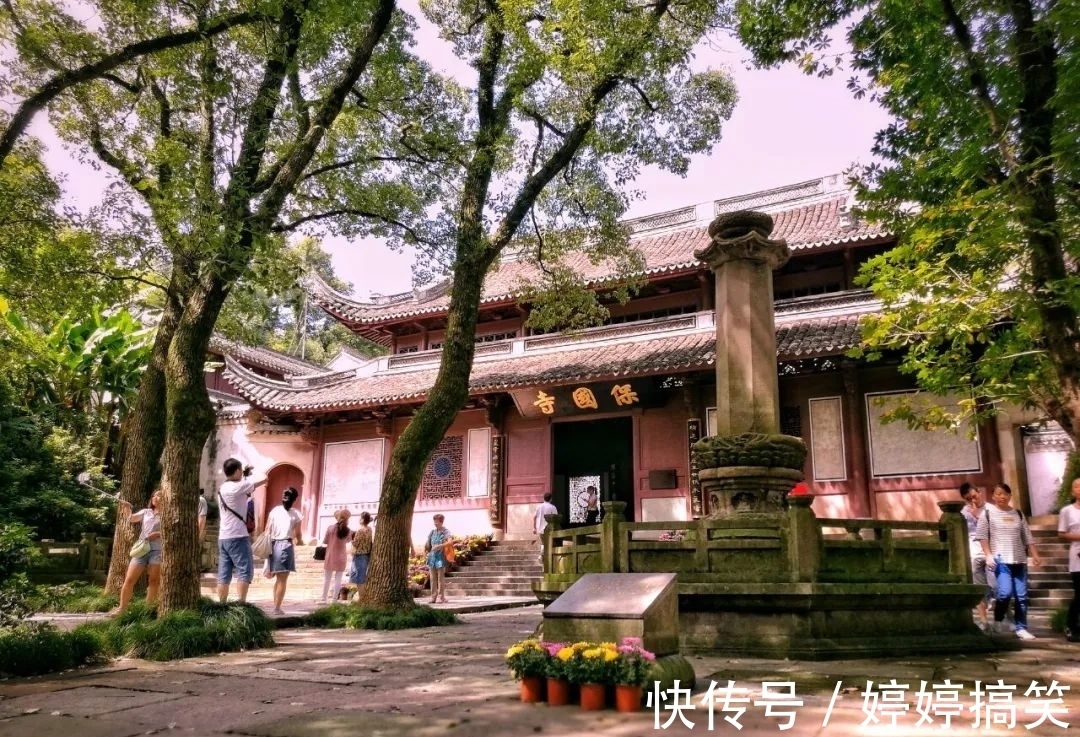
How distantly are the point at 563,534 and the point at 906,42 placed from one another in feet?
17.9

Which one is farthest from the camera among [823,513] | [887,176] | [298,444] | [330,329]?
[330,329]

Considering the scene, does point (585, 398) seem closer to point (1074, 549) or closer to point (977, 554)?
point (977, 554)

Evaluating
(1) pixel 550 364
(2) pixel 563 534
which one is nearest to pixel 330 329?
(1) pixel 550 364

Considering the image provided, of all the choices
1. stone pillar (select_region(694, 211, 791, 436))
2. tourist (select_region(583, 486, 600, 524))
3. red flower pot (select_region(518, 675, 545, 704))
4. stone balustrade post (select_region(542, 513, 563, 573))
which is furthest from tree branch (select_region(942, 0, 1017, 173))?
tourist (select_region(583, 486, 600, 524))

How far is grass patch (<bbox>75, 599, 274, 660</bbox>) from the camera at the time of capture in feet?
20.7

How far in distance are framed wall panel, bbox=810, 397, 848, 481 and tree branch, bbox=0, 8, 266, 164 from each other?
1175 cm

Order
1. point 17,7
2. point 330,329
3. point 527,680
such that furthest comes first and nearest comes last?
point 330,329, point 17,7, point 527,680

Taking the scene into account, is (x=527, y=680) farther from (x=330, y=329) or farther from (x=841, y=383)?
(x=330, y=329)

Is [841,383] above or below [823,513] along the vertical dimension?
above

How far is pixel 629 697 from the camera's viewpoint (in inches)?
158

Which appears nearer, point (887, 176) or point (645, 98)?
point (887, 176)

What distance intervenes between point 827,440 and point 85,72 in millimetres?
12985

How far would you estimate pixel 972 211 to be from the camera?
662cm

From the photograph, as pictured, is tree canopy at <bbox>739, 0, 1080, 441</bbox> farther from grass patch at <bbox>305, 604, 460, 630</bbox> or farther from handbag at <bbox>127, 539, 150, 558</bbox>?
handbag at <bbox>127, 539, 150, 558</bbox>
